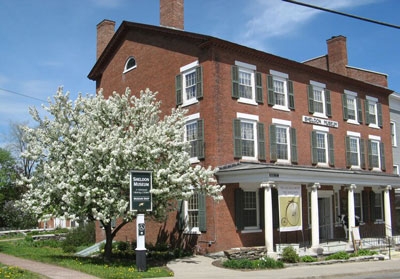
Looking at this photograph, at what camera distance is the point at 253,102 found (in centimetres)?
2394

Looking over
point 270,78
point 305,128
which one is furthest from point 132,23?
point 305,128

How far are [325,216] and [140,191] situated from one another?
1462 cm

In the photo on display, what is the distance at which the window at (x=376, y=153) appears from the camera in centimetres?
3084

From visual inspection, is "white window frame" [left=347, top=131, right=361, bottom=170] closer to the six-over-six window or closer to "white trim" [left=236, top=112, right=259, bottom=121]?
the six-over-six window

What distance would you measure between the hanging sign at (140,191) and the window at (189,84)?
713 centimetres

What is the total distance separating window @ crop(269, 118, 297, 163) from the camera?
80.0 feet

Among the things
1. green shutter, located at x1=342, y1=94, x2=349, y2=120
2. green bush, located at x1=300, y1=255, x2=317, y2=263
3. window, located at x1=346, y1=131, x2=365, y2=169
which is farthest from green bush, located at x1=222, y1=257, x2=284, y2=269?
green shutter, located at x1=342, y1=94, x2=349, y2=120

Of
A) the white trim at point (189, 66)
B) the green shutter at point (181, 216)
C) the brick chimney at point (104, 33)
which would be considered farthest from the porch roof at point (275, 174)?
the brick chimney at point (104, 33)

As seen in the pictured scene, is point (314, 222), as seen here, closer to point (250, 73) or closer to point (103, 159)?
point (250, 73)

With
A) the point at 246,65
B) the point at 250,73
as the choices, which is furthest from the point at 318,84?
the point at 246,65

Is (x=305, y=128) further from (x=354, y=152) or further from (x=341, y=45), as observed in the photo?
(x=341, y=45)

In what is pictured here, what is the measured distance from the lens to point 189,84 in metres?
24.0

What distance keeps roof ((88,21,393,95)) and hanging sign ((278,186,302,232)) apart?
710 cm

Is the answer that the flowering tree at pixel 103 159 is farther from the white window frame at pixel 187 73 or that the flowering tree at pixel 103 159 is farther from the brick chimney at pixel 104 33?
the brick chimney at pixel 104 33
